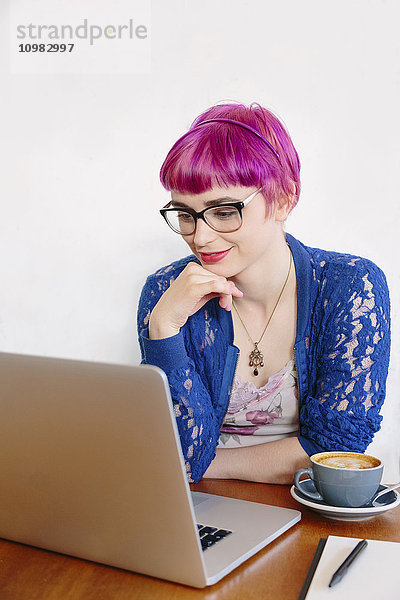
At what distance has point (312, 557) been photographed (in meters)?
0.79

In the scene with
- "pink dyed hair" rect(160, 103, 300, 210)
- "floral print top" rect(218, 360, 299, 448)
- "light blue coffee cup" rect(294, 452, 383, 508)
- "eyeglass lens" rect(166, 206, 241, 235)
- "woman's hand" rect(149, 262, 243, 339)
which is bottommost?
"floral print top" rect(218, 360, 299, 448)

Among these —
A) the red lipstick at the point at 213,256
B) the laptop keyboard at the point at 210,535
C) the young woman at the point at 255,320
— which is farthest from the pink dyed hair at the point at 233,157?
the laptop keyboard at the point at 210,535

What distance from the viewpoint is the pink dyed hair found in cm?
135

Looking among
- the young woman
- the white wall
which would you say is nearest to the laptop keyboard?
the young woman

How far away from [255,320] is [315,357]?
20 centimetres

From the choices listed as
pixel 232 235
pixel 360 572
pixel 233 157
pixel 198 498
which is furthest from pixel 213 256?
pixel 360 572

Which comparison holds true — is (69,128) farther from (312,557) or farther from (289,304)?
(312,557)

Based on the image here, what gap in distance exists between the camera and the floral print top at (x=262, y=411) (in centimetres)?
150

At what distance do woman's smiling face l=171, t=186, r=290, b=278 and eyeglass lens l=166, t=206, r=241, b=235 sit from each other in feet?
0.04

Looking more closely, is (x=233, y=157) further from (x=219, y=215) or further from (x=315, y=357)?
(x=315, y=357)

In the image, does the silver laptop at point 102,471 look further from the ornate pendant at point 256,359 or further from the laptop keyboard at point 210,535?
the ornate pendant at point 256,359

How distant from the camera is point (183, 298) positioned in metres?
1.35

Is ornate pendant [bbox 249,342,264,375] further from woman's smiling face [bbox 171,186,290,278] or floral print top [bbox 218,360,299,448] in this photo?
woman's smiling face [bbox 171,186,290,278]

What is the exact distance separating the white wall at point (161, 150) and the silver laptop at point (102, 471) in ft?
4.39
